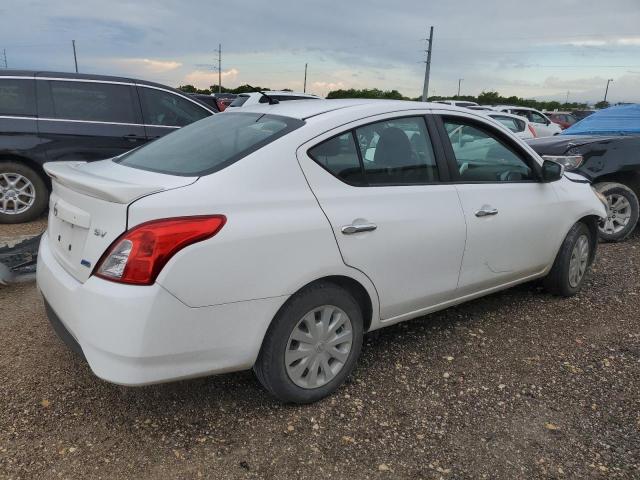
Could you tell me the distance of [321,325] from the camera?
272 cm

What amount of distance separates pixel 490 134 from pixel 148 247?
258cm

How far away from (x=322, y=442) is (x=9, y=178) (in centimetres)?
538

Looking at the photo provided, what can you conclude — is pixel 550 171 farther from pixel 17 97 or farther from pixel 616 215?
pixel 17 97

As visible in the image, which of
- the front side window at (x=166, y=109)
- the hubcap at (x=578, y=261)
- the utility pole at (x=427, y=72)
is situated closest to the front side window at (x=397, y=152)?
the hubcap at (x=578, y=261)

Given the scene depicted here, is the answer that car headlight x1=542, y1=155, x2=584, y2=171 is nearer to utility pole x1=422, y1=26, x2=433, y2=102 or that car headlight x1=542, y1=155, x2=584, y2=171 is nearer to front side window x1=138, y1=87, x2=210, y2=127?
front side window x1=138, y1=87, x2=210, y2=127

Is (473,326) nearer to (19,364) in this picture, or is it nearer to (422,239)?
(422,239)

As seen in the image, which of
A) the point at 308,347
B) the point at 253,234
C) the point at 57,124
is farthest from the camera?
the point at 57,124

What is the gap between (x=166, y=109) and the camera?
693 centimetres

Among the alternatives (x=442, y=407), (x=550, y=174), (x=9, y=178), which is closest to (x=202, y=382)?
(x=442, y=407)

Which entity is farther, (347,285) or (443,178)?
(443,178)

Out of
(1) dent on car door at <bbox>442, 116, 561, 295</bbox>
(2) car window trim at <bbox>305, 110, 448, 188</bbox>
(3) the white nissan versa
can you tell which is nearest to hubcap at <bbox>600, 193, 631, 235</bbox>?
(1) dent on car door at <bbox>442, 116, 561, 295</bbox>

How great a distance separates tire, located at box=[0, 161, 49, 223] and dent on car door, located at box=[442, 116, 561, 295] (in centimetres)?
505

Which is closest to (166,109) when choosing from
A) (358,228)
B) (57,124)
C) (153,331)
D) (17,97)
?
(57,124)

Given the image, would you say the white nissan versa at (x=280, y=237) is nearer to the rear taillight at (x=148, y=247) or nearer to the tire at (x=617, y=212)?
the rear taillight at (x=148, y=247)
